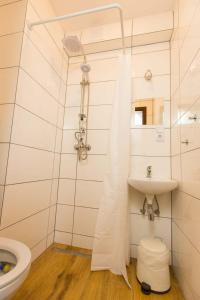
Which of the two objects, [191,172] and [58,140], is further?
[58,140]

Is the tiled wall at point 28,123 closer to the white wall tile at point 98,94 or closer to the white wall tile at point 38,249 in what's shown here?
the white wall tile at point 38,249

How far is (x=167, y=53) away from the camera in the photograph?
1.73 m

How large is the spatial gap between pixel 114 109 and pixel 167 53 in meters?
0.91

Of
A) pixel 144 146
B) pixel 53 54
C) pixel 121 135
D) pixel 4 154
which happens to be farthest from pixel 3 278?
pixel 53 54

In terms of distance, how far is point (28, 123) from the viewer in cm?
132

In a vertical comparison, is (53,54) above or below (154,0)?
below

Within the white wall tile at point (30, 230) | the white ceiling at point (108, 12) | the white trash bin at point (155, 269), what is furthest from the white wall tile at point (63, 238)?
the white ceiling at point (108, 12)

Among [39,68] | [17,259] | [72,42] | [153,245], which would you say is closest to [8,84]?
[39,68]

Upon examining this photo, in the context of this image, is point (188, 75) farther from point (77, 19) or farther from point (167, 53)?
point (77, 19)

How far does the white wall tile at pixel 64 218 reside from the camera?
1.73m

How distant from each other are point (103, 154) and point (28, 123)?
2.54ft

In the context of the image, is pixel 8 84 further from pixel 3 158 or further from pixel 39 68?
pixel 3 158

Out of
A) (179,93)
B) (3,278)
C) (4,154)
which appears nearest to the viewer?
(3,278)

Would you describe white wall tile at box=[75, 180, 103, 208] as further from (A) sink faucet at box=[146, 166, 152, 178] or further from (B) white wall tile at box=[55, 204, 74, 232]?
(A) sink faucet at box=[146, 166, 152, 178]
